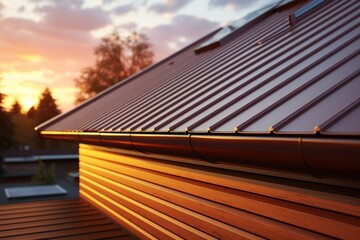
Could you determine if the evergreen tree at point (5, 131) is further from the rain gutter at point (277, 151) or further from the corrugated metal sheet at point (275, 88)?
the rain gutter at point (277, 151)

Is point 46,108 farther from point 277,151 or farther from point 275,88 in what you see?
point 277,151

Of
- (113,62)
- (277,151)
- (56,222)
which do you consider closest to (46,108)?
(113,62)

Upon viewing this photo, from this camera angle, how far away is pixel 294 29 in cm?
646

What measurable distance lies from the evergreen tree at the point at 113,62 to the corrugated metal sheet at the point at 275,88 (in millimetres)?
31072

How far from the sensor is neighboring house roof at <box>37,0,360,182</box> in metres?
2.29

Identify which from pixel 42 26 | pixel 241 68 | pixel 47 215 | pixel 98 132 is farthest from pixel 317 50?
pixel 42 26

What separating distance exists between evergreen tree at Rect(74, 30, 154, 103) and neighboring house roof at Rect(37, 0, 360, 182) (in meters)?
30.8

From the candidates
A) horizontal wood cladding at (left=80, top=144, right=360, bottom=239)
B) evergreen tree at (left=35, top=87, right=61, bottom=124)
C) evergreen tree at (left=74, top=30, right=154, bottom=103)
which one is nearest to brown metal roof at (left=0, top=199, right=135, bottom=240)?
horizontal wood cladding at (left=80, top=144, right=360, bottom=239)

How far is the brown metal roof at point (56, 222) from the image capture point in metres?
5.86

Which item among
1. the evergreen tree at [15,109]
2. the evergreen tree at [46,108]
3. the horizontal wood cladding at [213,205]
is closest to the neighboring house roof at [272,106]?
the horizontal wood cladding at [213,205]

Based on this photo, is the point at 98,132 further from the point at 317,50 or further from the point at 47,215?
the point at 317,50

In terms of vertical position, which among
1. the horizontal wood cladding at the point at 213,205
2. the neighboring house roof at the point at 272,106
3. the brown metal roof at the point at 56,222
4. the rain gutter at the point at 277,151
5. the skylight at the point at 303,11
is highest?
the skylight at the point at 303,11

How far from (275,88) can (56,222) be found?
4.87 metres

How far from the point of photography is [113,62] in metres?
38.9
